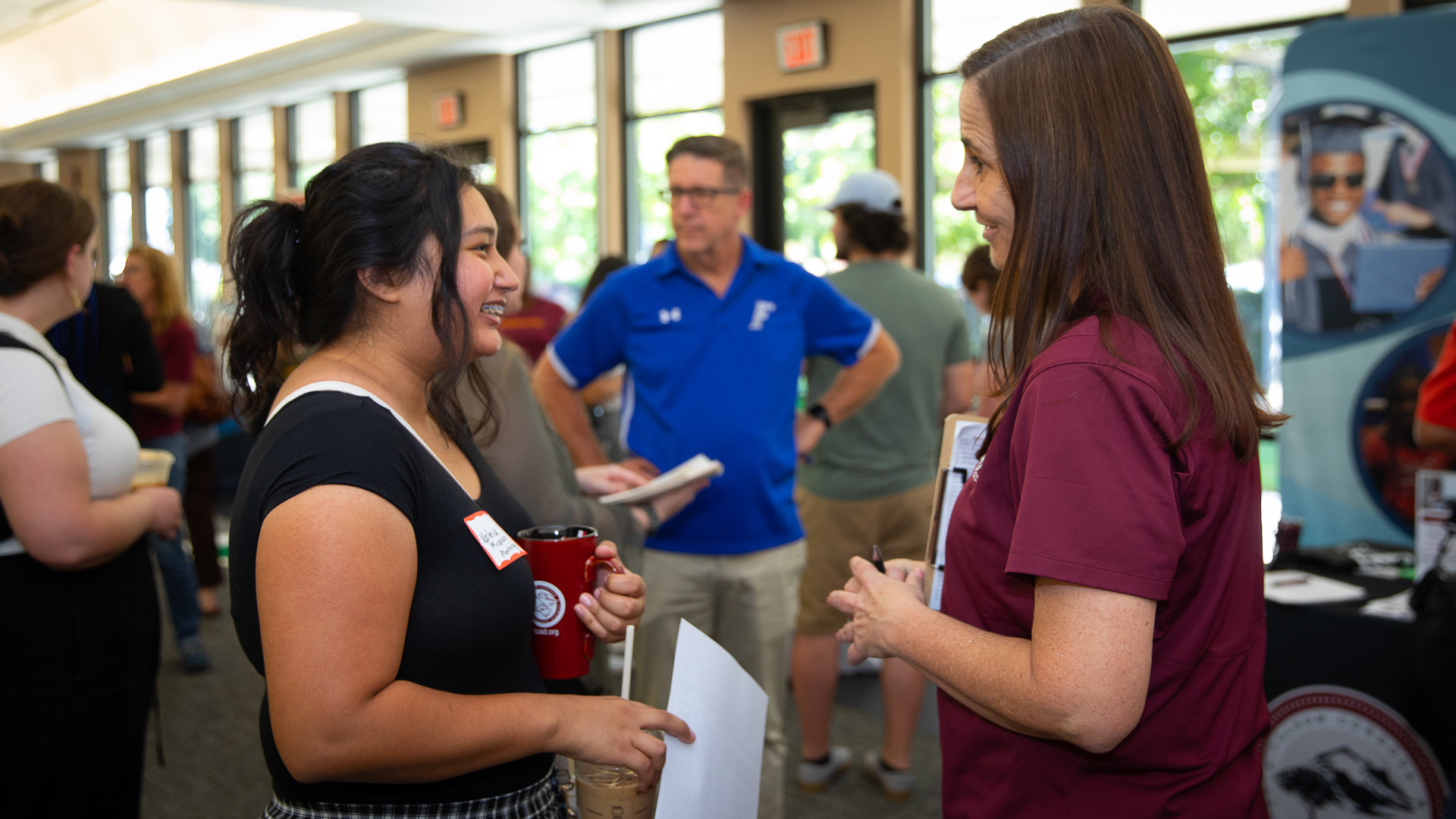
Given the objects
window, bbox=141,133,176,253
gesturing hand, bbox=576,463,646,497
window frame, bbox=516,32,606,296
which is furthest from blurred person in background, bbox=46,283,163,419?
window, bbox=141,133,176,253

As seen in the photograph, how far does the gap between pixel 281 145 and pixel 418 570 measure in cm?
1168

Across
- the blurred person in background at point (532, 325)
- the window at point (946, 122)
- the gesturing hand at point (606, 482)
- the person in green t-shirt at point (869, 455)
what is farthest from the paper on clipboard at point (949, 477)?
the window at point (946, 122)

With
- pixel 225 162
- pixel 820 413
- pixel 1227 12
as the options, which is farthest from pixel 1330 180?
pixel 225 162

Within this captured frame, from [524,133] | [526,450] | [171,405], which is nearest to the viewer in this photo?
[526,450]

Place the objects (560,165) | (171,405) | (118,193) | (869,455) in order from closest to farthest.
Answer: (869,455) → (171,405) → (560,165) → (118,193)

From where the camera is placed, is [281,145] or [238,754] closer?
[238,754]

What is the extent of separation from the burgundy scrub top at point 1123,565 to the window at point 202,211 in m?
13.4

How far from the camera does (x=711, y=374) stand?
2.48 m

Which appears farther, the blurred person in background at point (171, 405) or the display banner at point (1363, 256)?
the blurred person in background at point (171, 405)

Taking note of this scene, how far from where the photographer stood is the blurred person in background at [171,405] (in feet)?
13.4

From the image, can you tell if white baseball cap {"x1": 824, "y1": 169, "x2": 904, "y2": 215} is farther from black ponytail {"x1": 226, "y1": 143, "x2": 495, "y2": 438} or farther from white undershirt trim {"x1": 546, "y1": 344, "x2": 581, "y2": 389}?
black ponytail {"x1": 226, "y1": 143, "x2": 495, "y2": 438}

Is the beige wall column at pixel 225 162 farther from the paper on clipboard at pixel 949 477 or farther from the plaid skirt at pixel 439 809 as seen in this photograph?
the paper on clipboard at pixel 949 477

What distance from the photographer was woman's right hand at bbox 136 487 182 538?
6.23 ft

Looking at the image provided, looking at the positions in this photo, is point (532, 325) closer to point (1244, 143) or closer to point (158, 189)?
point (1244, 143)
